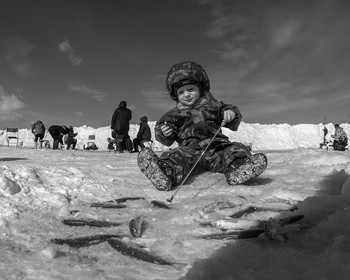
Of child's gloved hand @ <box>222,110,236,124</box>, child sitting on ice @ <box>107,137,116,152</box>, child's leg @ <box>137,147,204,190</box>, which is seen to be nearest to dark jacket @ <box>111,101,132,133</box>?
child sitting on ice @ <box>107,137,116,152</box>

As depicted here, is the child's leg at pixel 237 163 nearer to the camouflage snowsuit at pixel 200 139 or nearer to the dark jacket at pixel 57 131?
the camouflage snowsuit at pixel 200 139

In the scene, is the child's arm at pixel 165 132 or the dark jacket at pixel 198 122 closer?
the dark jacket at pixel 198 122

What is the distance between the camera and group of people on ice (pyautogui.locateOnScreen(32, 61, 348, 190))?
321cm

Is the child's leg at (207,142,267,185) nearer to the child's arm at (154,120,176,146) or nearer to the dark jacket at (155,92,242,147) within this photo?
the dark jacket at (155,92,242,147)

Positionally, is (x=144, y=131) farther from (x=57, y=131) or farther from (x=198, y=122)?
(x=198, y=122)

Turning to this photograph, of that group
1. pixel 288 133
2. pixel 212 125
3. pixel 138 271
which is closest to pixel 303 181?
pixel 212 125

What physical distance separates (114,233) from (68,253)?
378 mm

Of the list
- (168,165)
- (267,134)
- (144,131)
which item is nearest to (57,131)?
(144,131)

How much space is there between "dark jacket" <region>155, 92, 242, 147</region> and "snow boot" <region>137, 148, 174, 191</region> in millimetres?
745

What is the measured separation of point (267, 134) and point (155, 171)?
4052 cm

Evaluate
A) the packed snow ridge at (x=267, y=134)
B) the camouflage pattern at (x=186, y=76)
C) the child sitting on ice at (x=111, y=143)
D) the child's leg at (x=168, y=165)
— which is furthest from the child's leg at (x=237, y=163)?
the packed snow ridge at (x=267, y=134)

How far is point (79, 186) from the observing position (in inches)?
118

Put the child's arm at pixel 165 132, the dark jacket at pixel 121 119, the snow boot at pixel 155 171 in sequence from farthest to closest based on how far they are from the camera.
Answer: the dark jacket at pixel 121 119
the child's arm at pixel 165 132
the snow boot at pixel 155 171

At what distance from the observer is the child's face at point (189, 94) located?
4.20m
